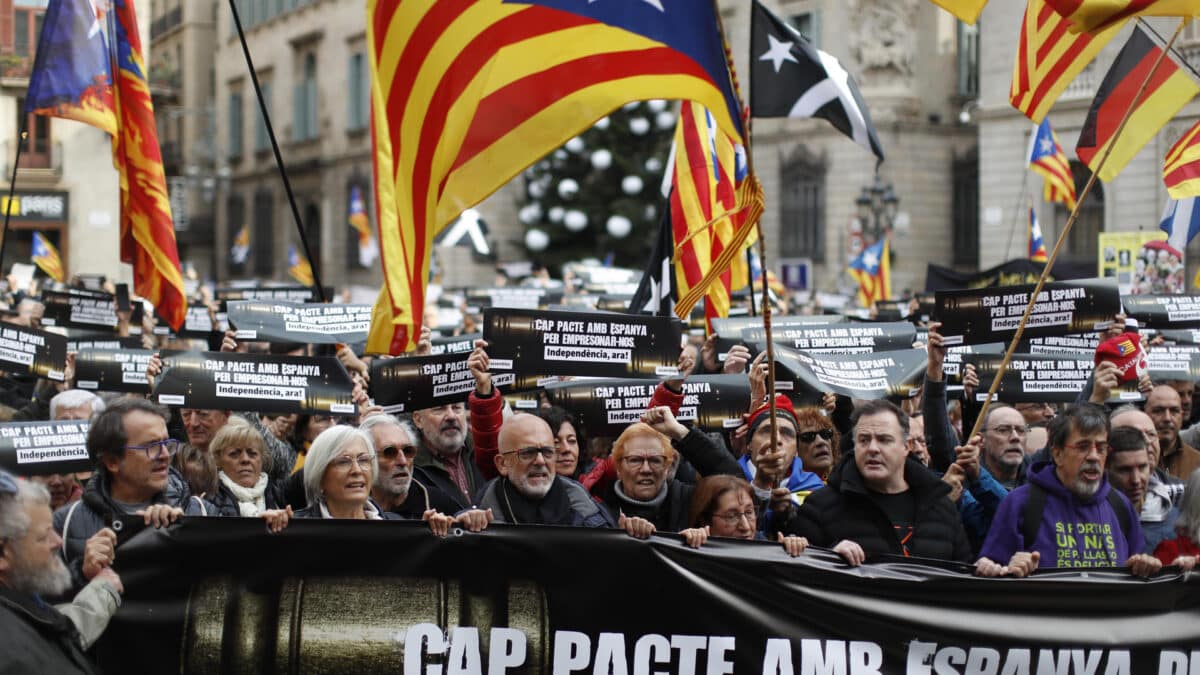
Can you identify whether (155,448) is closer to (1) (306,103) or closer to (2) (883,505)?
(2) (883,505)

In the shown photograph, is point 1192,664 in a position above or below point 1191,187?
below

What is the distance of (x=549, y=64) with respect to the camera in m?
6.61

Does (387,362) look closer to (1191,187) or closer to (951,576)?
(951,576)

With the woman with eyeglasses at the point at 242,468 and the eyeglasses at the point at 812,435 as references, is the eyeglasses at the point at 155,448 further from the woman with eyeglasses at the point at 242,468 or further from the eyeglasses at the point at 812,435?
the eyeglasses at the point at 812,435

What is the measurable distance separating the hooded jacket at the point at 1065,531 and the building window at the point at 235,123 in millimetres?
60721

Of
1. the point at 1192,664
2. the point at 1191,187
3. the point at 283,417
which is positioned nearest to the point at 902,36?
the point at 1191,187

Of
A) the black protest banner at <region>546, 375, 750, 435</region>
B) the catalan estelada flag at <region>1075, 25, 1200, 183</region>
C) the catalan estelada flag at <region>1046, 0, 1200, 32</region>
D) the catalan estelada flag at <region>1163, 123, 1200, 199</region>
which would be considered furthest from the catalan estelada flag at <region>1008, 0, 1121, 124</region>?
the black protest banner at <region>546, 375, 750, 435</region>

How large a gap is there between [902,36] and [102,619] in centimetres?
3502

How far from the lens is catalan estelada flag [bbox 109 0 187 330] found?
1048cm

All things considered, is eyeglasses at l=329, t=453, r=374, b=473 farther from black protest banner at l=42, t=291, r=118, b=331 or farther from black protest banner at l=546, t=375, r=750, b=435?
black protest banner at l=42, t=291, r=118, b=331

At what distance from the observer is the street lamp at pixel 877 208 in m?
33.6

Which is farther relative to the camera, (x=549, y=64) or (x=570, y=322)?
(x=570, y=322)

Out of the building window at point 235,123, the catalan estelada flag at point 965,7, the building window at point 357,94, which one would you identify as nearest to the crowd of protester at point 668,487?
the catalan estelada flag at point 965,7

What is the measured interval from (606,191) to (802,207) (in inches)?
188
